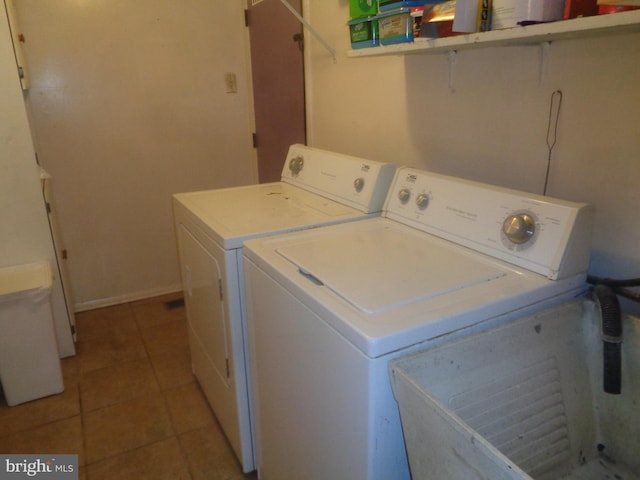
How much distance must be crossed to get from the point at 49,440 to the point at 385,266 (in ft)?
5.26

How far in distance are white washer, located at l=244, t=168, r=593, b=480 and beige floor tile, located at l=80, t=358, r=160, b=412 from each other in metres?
0.98

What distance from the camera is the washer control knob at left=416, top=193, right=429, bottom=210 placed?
1.41 metres

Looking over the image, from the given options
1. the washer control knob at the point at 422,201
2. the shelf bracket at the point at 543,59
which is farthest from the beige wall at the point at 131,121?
the shelf bracket at the point at 543,59

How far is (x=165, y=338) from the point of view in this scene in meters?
2.62

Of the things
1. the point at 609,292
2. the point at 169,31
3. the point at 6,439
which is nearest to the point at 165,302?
the point at 6,439

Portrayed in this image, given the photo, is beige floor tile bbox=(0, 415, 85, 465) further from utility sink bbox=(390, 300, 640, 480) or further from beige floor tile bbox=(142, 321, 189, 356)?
utility sink bbox=(390, 300, 640, 480)

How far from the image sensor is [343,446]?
1.01 metres

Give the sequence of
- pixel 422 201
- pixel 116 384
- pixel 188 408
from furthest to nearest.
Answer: pixel 116 384, pixel 188 408, pixel 422 201

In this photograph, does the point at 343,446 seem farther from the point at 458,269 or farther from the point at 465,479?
the point at 458,269

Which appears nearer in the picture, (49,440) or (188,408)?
(49,440)

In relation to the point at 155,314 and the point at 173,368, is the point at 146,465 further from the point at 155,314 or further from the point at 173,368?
the point at 155,314

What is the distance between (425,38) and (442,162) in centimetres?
50
